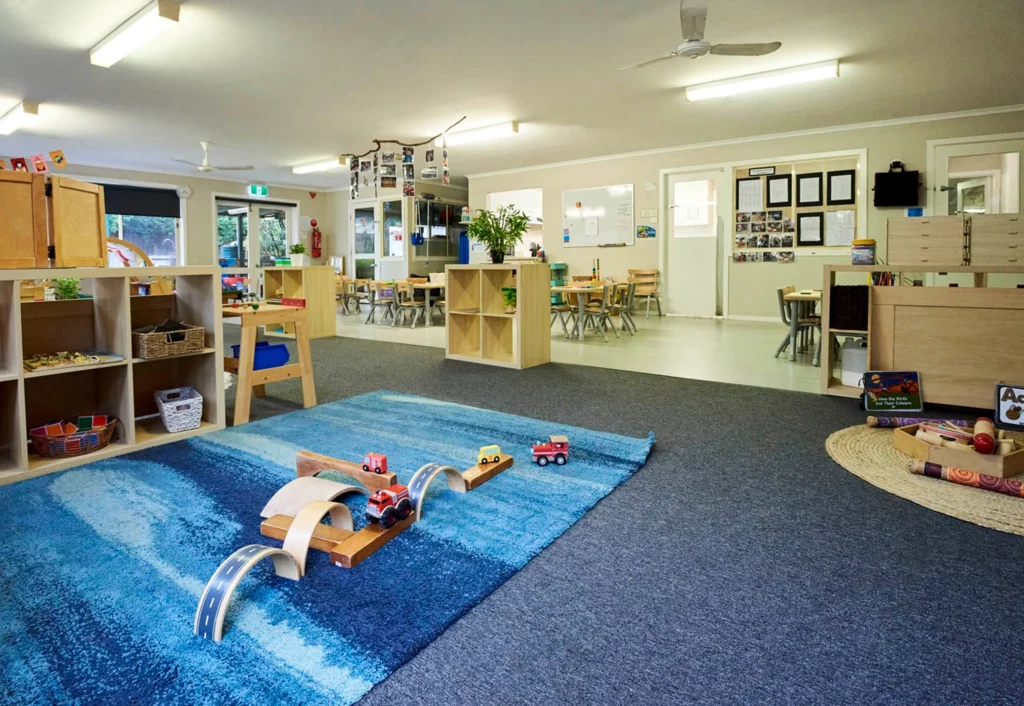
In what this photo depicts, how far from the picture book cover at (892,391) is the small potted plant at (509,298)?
2.77 meters

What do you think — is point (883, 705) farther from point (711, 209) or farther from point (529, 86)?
point (711, 209)

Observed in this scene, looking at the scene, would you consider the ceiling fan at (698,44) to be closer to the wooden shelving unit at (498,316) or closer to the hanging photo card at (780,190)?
the wooden shelving unit at (498,316)

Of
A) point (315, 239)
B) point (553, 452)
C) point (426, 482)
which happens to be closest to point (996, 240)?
point (553, 452)

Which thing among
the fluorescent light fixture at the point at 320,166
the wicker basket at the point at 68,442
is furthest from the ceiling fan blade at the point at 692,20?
the fluorescent light fixture at the point at 320,166

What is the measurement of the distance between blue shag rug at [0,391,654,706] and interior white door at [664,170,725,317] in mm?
7055

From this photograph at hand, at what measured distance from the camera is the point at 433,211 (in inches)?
536

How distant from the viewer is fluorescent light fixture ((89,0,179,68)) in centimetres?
418

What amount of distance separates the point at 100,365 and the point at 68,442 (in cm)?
36

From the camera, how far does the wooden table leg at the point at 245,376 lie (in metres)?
3.47

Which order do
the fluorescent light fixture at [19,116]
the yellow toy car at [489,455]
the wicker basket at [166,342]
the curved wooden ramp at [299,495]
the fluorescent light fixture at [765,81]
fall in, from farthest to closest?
the fluorescent light fixture at [19,116]
the fluorescent light fixture at [765,81]
the wicker basket at [166,342]
the yellow toy car at [489,455]
the curved wooden ramp at [299,495]

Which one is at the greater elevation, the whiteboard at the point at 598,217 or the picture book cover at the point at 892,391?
the whiteboard at the point at 598,217

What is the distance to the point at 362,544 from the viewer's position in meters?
1.88

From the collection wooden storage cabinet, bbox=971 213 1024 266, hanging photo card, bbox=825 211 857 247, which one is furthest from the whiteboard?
wooden storage cabinet, bbox=971 213 1024 266

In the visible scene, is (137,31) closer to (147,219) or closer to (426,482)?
(426,482)
